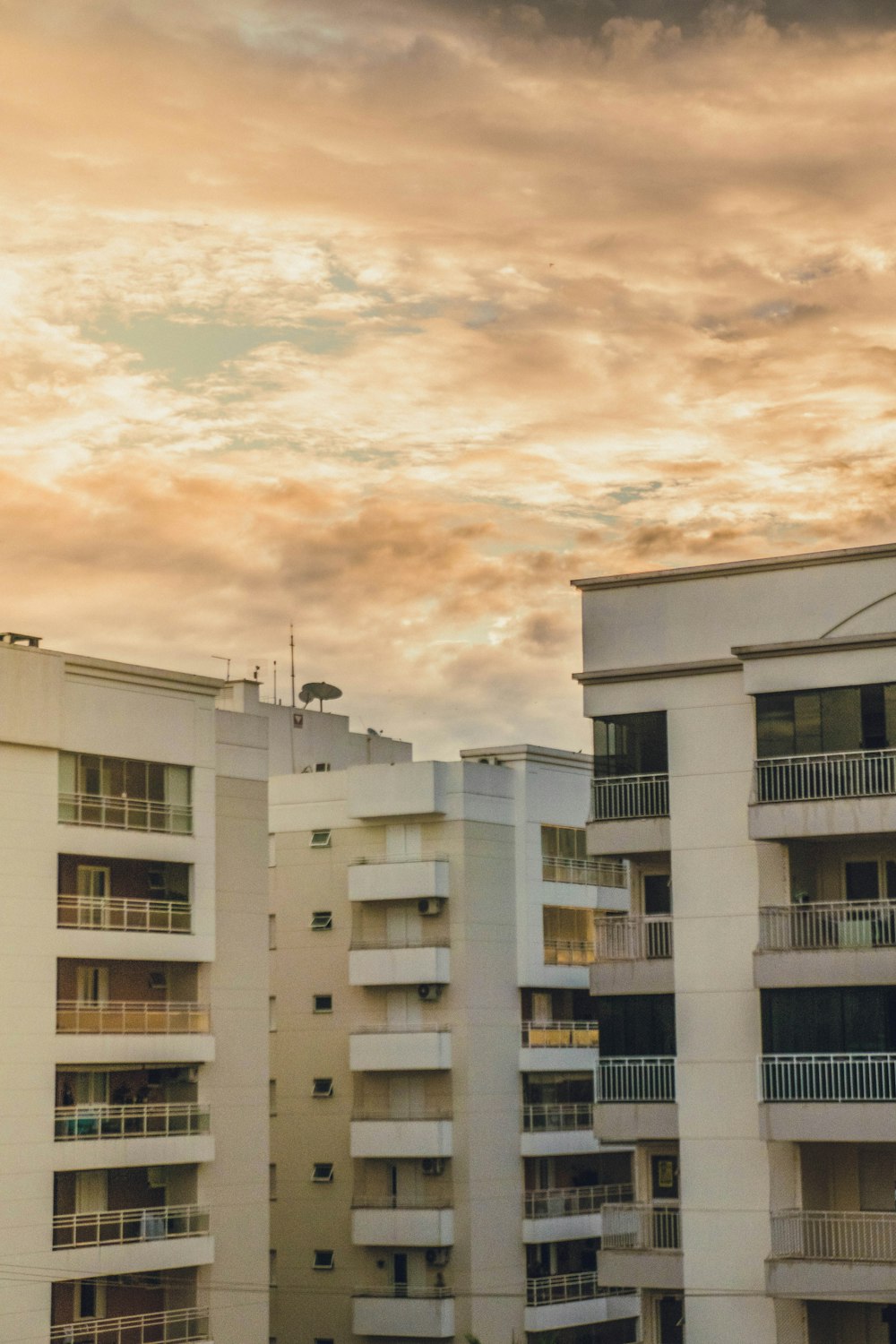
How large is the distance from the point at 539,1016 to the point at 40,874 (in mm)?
21053

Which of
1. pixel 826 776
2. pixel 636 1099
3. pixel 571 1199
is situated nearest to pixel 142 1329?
pixel 636 1099

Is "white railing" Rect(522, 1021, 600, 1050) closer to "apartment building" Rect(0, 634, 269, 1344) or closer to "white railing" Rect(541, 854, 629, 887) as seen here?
"white railing" Rect(541, 854, 629, 887)

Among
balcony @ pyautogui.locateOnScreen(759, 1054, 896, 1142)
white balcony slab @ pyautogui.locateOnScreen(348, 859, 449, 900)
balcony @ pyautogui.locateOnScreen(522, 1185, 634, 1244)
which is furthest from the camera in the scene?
white balcony slab @ pyautogui.locateOnScreen(348, 859, 449, 900)

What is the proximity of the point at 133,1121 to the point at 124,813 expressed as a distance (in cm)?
753

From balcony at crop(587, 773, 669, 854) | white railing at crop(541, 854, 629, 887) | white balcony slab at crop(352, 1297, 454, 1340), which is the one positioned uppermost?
white railing at crop(541, 854, 629, 887)

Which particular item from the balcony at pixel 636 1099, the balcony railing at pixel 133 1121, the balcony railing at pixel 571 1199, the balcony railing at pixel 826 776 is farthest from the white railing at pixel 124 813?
the balcony railing at pixel 571 1199

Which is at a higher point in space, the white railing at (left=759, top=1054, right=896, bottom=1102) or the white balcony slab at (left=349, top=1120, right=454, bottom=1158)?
the white railing at (left=759, top=1054, right=896, bottom=1102)

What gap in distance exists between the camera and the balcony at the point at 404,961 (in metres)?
64.4

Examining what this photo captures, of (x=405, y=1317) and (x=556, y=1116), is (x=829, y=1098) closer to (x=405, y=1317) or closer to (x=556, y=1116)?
(x=405, y=1317)

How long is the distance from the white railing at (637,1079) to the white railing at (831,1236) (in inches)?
142

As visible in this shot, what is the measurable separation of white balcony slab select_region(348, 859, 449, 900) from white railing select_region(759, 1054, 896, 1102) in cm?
2205

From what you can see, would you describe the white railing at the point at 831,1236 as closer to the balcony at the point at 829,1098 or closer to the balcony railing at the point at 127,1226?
the balcony at the point at 829,1098

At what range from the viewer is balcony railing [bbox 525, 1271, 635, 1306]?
64812 mm

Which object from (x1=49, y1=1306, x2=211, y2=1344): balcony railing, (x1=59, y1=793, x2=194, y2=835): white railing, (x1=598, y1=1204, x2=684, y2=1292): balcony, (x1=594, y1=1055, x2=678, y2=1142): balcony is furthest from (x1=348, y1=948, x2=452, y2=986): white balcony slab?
(x1=594, y1=1055, x2=678, y2=1142): balcony
